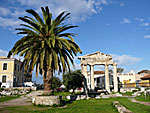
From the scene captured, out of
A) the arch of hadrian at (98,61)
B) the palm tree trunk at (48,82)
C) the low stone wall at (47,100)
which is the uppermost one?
the arch of hadrian at (98,61)

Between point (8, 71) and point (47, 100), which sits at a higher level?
point (8, 71)

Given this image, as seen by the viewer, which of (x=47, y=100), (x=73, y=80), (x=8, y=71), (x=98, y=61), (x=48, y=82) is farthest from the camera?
(x=8, y=71)

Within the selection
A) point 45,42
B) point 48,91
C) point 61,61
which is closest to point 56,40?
point 45,42

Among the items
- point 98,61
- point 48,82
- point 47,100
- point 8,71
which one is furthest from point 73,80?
point 8,71

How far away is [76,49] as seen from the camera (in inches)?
794

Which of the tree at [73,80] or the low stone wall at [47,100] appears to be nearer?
the low stone wall at [47,100]

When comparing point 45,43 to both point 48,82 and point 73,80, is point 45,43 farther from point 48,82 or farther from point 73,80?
point 73,80

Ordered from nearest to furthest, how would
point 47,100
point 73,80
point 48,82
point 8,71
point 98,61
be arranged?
1. point 47,100
2. point 48,82
3. point 98,61
4. point 73,80
5. point 8,71

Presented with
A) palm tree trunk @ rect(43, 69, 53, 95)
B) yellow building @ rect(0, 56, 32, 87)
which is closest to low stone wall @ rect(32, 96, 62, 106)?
palm tree trunk @ rect(43, 69, 53, 95)

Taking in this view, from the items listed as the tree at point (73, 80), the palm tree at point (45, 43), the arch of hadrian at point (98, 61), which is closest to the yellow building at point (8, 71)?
the tree at point (73, 80)

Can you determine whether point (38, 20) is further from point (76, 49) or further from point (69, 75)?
point (69, 75)

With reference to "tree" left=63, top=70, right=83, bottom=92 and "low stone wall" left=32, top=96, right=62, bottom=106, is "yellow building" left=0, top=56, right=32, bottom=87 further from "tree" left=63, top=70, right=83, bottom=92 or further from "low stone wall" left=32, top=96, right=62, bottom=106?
"low stone wall" left=32, top=96, right=62, bottom=106

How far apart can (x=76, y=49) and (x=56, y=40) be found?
107 inches

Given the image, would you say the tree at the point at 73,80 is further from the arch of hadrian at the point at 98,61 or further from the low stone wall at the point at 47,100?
the low stone wall at the point at 47,100
